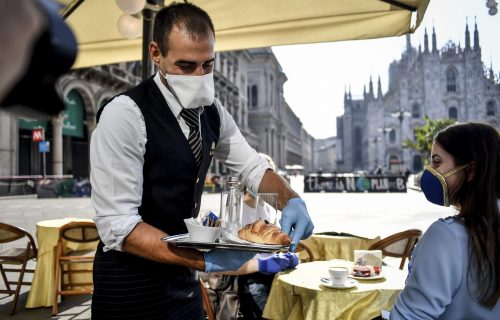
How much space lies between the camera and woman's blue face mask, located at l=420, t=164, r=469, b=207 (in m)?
1.92

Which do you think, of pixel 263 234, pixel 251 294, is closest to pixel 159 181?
pixel 263 234

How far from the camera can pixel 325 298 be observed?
301 cm

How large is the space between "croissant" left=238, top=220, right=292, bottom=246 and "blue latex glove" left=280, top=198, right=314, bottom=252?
0.13 meters

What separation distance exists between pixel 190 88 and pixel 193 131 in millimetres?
171

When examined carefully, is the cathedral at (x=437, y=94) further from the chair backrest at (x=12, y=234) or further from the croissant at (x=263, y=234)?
the croissant at (x=263, y=234)

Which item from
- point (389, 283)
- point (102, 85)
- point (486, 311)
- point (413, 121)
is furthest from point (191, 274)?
point (413, 121)

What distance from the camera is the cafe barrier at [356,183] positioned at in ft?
95.8

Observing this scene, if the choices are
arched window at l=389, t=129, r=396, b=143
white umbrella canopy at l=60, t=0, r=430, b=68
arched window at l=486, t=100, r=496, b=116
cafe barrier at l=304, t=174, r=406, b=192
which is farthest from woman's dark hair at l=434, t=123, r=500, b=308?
arched window at l=486, t=100, r=496, b=116

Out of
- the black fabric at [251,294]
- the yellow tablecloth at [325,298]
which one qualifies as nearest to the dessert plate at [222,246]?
the yellow tablecloth at [325,298]

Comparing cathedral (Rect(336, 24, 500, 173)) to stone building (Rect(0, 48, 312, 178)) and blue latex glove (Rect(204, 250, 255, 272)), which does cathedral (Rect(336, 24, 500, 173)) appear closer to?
stone building (Rect(0, 48, 312, 178))

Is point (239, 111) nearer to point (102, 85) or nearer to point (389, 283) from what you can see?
point (102, 85)

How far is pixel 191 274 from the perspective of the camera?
1.75 m

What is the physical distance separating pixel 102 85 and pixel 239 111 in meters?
31.4

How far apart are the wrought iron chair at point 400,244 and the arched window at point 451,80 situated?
89482 mm
